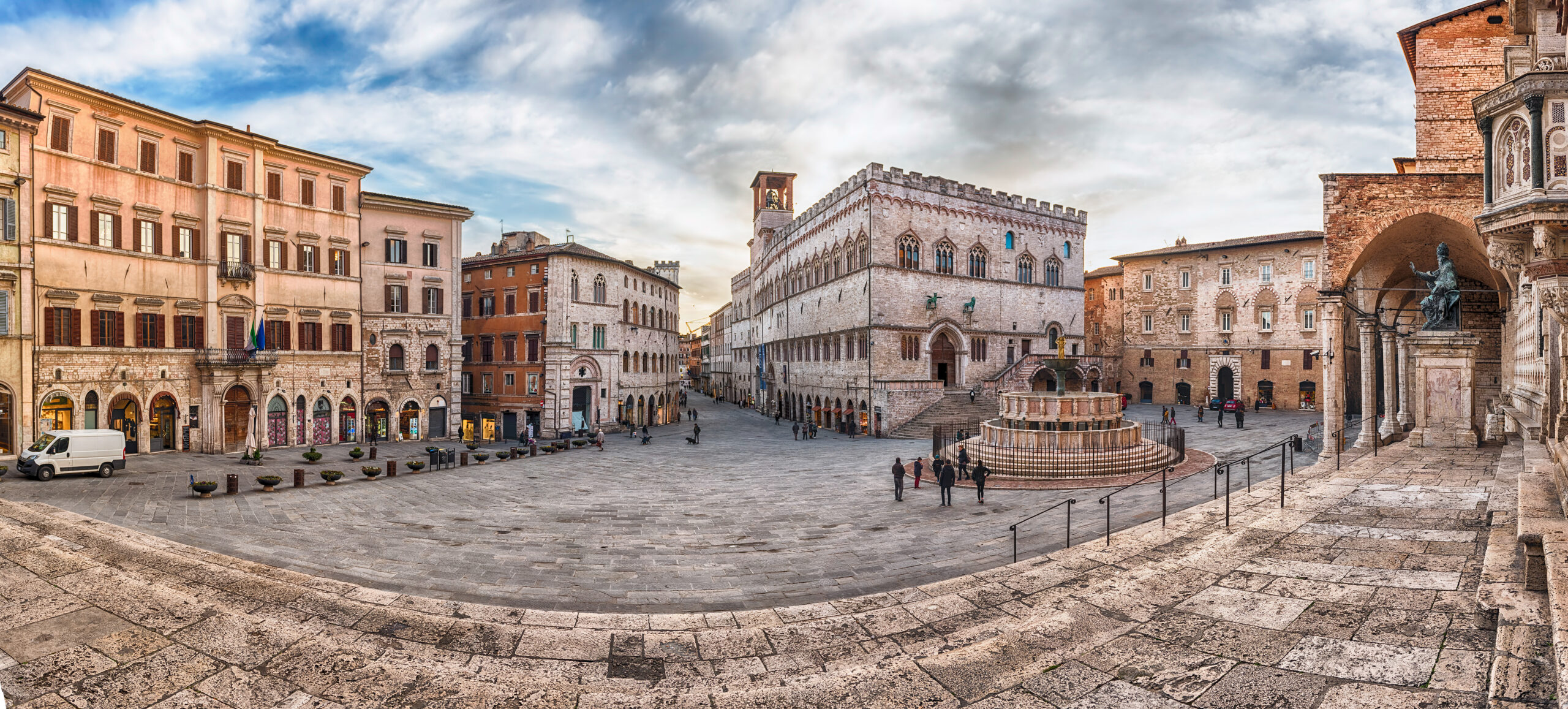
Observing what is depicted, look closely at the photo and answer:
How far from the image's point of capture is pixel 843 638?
24.2ft

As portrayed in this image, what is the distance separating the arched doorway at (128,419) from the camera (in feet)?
87.5

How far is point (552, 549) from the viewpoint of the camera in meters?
13.5

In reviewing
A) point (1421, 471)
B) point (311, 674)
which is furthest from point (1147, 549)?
point (311, 674)

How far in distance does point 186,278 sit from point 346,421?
915cm

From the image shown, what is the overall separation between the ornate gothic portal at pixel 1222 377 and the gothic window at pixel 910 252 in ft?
80.7

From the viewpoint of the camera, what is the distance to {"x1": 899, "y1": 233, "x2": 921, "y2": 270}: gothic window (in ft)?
140

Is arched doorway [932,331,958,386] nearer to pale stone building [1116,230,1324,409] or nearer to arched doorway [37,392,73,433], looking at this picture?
pale stone building [1116,230,1324,409]

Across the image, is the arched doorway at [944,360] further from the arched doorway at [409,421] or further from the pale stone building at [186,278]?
the pale stone building at [186,278]

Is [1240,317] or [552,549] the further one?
[1240,317]

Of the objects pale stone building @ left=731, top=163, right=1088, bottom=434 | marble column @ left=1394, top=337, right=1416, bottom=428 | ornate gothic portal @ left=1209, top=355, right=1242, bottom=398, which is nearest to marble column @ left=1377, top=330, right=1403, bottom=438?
marble column @ left=1394, top=337, right=1416, bottom=428

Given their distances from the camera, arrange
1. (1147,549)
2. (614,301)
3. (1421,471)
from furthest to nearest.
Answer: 1. (614,301)
2. (1421,471)
3. (1147,549)

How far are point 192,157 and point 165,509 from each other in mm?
20164

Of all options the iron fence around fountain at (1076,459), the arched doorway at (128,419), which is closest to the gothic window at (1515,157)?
the iron fence around fountain at (1076,459)

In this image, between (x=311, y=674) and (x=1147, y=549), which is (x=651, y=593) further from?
(x=1147, y=549)
